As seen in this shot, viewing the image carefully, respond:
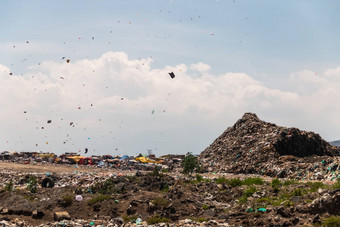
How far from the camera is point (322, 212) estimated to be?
11.0 meters

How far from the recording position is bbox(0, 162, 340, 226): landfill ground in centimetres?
1114

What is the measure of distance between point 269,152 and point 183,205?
44.8 feet

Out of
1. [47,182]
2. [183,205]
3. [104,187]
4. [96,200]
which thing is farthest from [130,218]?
[47,182]

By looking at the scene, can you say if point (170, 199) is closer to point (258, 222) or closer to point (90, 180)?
point (258, 222)

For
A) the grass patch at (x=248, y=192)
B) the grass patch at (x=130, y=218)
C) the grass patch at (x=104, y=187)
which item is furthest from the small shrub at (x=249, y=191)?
the grass patch at (x=104, y=187)

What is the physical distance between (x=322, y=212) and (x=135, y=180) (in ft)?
29.2

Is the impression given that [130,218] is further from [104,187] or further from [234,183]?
[234,183]

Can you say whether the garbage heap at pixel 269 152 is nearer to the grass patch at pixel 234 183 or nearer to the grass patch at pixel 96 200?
the grass patch at pixel 234 183

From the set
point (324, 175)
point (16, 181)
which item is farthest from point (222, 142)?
point (16, 181)

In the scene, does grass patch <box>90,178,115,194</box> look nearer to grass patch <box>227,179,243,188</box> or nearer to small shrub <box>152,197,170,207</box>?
small shrub <box>152,197,170,207</box>

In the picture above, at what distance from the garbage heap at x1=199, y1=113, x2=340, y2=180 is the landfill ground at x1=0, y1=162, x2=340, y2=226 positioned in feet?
20.6

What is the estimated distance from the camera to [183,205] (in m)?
13.1

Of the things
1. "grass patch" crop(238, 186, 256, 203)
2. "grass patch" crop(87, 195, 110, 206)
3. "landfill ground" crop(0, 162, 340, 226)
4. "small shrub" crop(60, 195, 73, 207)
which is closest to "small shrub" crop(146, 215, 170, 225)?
"landfill ground" crop(0, 162, 340, 226)

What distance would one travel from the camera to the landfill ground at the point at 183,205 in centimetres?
1114
